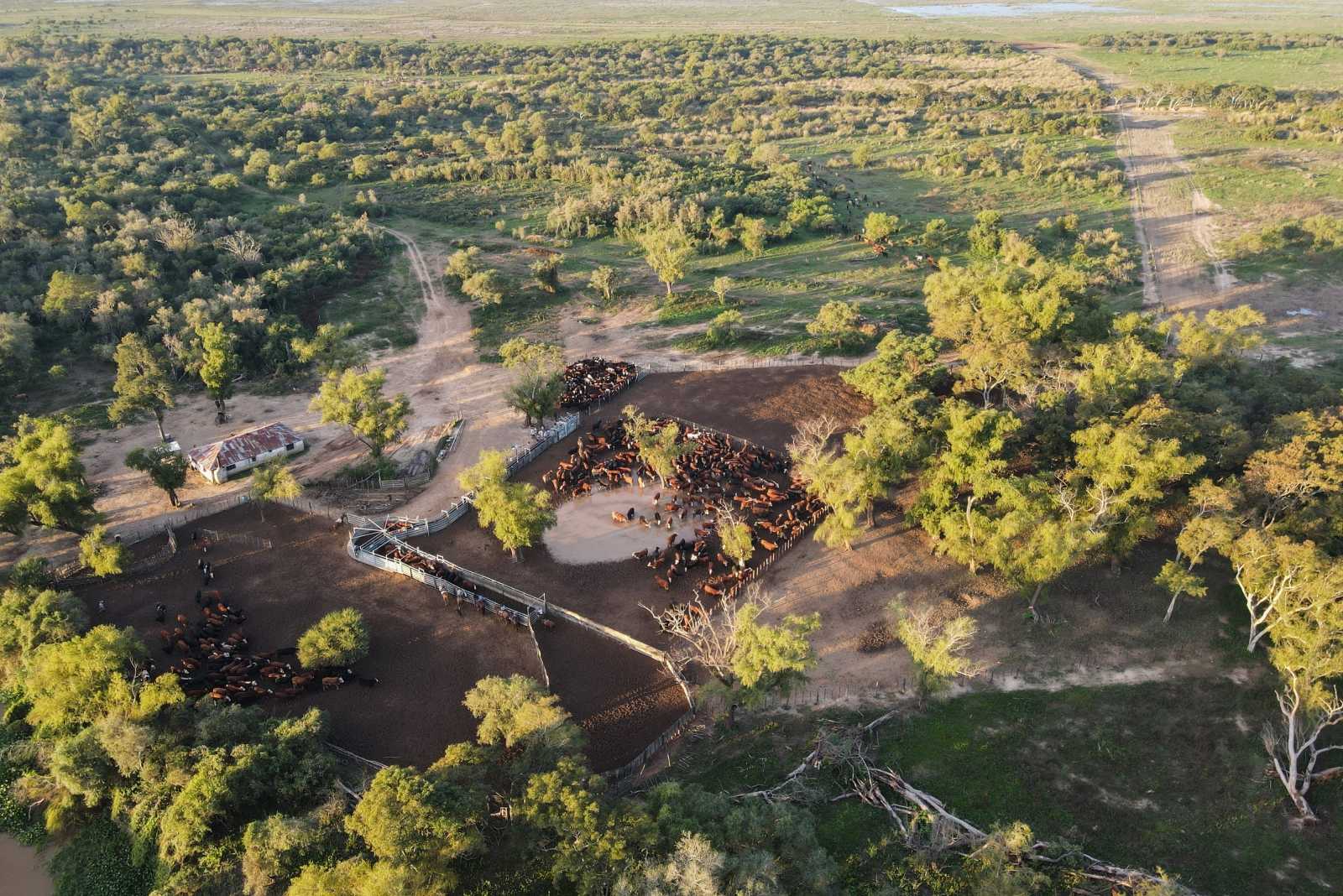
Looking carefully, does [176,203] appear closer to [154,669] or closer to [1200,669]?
[154,669]

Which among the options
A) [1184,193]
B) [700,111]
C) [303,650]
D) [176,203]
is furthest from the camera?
[700,111]

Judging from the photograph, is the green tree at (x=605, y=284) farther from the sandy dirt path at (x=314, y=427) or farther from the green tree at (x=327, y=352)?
the green tree at (x=327, y=352)

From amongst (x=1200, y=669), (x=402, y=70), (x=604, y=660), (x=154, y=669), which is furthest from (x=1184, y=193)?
(x=402, y=70)

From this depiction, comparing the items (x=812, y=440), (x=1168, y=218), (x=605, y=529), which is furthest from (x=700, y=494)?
(x=1168, y=218)

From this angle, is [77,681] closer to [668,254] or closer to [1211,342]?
[668,254]

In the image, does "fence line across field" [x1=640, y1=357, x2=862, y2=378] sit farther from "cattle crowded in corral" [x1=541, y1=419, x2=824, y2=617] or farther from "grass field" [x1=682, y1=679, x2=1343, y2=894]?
"grass field" [x1=682, y1=679, x2=1343, y2=894]
